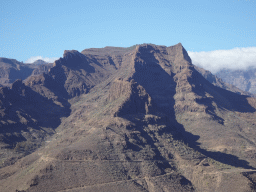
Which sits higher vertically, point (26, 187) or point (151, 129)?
point (151, 129)

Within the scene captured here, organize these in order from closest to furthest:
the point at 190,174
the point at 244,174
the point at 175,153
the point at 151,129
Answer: the point at 244,174
the point at 190,174
the point at 175,153
the point at 151,129

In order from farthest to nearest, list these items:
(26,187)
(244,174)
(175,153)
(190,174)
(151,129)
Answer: (151,129)
(175,153)
(190,174)
(244,174)
(26,187)

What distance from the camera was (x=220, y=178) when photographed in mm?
157125

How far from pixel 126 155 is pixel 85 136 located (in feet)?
99.6

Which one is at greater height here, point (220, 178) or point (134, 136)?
point (134, 136)

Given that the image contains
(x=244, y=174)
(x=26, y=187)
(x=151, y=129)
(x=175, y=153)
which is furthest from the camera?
(x=151, y=129)

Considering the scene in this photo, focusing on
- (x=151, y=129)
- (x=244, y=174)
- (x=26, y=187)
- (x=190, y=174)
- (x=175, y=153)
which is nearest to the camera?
(x=26, y=187)

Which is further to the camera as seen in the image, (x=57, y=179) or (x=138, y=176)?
(x=138, y=176)

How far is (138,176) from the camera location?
160 m

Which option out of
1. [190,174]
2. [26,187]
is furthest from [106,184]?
[190,174]

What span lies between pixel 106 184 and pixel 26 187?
111ft

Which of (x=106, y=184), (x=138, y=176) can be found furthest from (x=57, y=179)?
(x=138, y=176)

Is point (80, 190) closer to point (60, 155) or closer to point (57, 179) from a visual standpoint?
point (57, 179)

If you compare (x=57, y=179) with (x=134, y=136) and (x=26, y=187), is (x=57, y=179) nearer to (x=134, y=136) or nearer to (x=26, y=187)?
(x=26, y=187)
